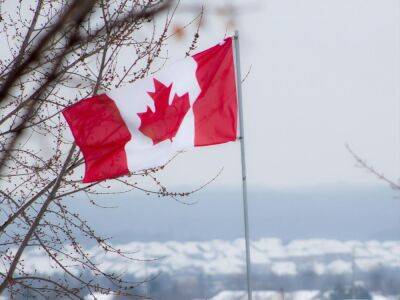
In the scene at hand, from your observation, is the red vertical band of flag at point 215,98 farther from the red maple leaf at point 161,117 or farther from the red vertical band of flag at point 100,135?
the red vertical band of flag at point 100,135

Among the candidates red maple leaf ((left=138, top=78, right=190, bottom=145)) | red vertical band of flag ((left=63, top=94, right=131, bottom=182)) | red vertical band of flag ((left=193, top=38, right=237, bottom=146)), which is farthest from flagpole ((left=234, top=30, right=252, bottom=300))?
red vertical band of flag ((left=63, top=94, right=131, bottom=182))

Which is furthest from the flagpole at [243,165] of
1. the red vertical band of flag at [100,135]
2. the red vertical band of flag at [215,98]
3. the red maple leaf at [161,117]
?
the red vertical band of flag at [100,135]

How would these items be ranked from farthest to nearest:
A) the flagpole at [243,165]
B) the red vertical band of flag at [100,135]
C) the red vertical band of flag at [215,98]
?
1. the red vertical band of flag at [215,98]
2. the flagpole at [243,165]
3. the red vertical band of flag at [100,135]

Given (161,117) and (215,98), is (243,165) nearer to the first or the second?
(215,98)

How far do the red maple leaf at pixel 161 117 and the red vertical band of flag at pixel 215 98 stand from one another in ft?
0.63

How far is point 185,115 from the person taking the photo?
8484mm

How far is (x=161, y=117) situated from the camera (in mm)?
8461

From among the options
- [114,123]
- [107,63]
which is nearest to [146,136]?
[114,123]

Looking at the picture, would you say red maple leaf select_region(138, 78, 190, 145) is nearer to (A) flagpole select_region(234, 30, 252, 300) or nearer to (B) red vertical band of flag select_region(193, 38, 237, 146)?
(B) red vertical band of flag select_region(193, 38, 237, 146)

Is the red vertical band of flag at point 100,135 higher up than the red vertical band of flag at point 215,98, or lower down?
lower down

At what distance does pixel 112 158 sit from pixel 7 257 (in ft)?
10.8

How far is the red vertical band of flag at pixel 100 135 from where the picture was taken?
26.7ft

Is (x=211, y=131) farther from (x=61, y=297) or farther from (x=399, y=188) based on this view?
(x=61, y=297)

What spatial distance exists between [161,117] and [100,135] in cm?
64
